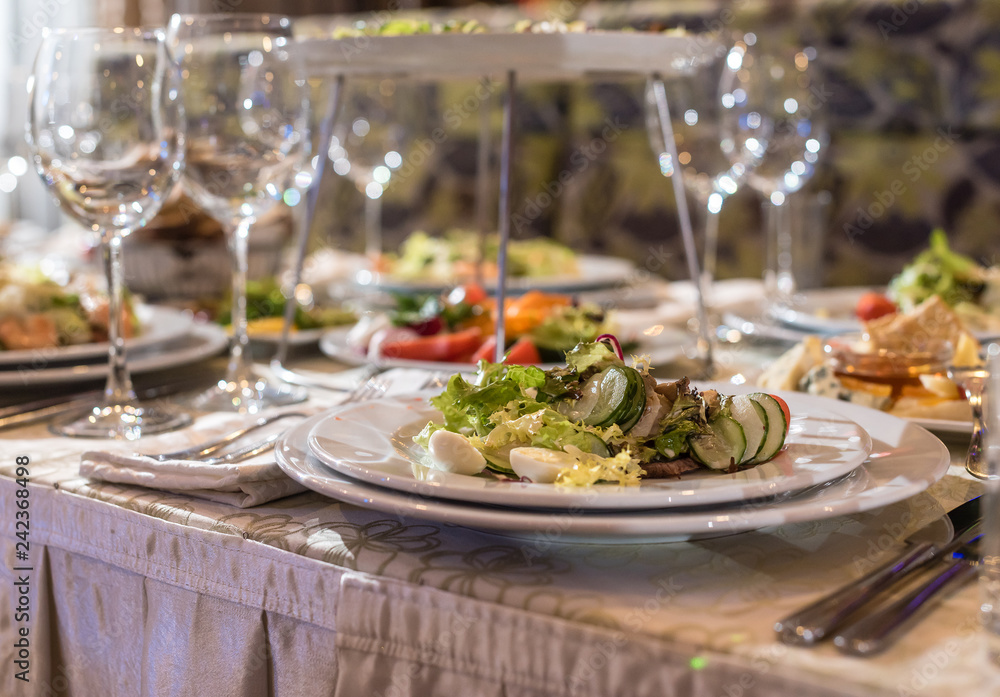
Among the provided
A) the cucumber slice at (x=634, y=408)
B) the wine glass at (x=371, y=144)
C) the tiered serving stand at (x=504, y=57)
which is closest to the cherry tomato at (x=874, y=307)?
the tiered serving stand at (x=504, y=57)

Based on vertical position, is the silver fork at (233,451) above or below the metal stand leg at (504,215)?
below

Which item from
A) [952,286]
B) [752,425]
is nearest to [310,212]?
[752,425]

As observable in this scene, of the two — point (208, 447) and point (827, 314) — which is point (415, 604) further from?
point (827, 314)

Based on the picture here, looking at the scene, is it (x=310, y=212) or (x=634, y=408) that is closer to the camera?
(x=634, y=408)

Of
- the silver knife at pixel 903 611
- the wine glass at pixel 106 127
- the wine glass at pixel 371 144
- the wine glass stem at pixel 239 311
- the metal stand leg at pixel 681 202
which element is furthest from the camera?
the wine glass at pixel 371 144

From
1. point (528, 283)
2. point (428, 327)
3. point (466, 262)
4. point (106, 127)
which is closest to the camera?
point (106, 127)

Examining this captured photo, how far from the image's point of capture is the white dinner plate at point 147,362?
1133mm

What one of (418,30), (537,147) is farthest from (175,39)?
(537,147)

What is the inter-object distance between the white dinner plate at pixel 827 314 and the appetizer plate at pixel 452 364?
0.16 m

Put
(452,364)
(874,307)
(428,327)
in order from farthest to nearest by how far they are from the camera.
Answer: (874,307) < (428,327) < (452,364)

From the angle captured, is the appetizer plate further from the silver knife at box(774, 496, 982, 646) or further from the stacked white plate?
the silver knife at box(774, 496, 982, 646)

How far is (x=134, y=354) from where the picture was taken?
1.28 metres

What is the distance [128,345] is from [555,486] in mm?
784

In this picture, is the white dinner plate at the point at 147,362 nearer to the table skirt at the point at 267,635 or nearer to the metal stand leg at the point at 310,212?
the metal stand leg at the point at 310,212
